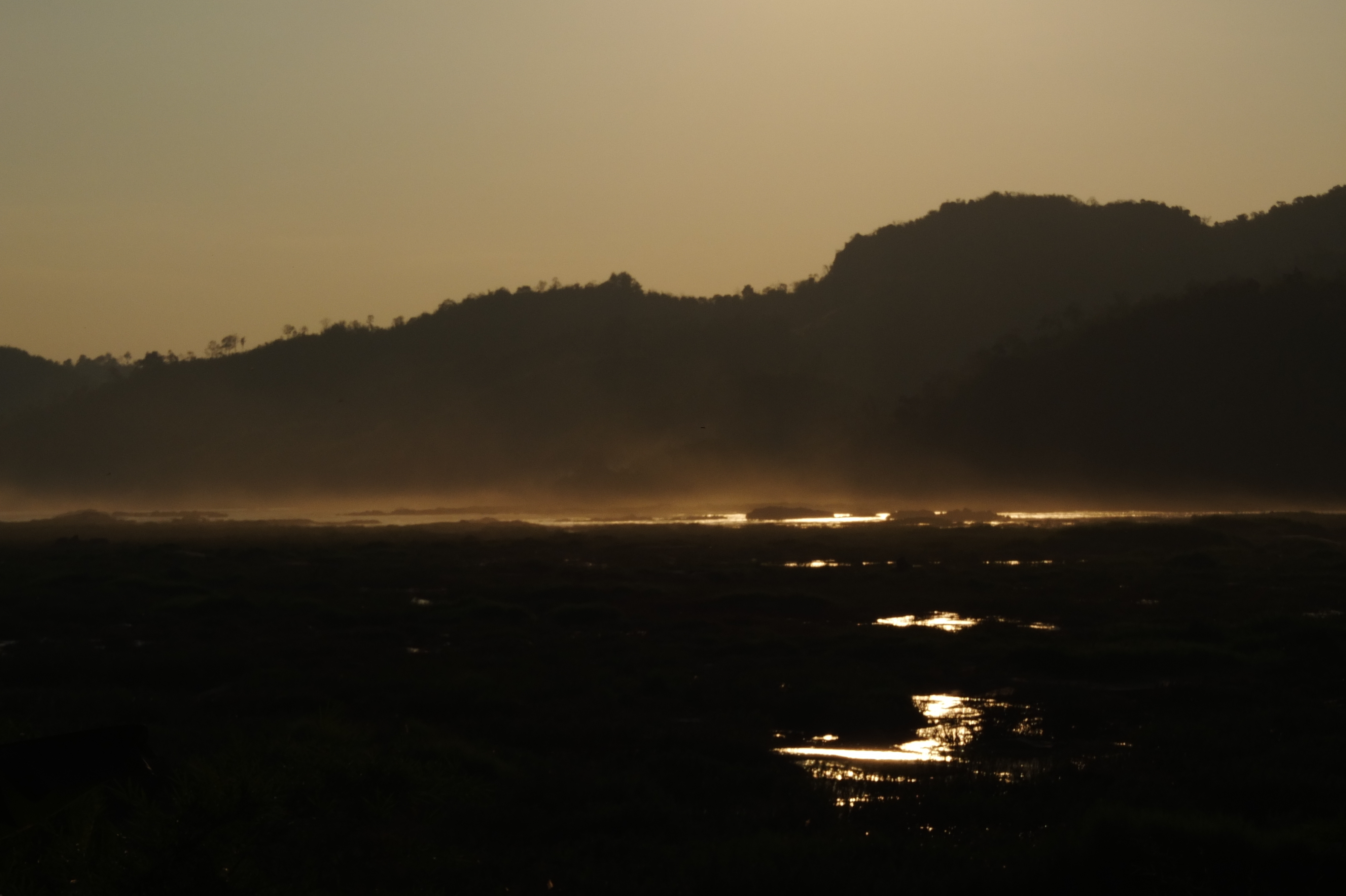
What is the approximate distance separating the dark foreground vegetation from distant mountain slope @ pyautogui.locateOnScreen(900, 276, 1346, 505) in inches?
4127

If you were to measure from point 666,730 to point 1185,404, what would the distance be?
498 ft

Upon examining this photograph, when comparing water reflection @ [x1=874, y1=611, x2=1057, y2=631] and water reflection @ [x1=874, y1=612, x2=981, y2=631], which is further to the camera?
water reflection @ [x1=874, y1=612, x2=981, y2=631]

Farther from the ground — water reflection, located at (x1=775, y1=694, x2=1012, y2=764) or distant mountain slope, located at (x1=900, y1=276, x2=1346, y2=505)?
distant mountain slope, located at (x1=900, y1=276, x2=1346, y2=505)

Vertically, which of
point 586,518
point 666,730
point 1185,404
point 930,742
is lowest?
point 930,742

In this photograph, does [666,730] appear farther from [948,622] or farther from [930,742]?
[948,622]

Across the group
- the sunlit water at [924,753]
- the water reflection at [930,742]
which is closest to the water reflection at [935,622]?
the water reflection at [930,742]

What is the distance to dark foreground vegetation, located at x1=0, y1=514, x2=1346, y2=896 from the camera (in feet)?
34.7

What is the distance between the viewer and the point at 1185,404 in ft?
515

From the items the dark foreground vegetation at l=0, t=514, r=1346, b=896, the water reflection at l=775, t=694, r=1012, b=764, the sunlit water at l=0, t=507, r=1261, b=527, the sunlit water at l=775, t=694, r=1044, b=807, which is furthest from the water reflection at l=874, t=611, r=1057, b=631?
the sunlit water at l=0, t=507, r=1261, b=527

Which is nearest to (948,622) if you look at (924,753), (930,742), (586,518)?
(930,742)

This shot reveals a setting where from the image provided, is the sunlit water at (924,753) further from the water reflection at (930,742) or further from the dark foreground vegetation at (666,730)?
the dark foreground vegetation at (666,730)

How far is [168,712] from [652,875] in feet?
43.6

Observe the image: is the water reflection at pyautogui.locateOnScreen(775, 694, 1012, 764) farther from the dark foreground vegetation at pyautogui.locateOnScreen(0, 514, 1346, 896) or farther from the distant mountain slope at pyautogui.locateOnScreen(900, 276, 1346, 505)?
the distant mountain slope at pyautogui.locateOnScreen(900, 276, 1346, 505)

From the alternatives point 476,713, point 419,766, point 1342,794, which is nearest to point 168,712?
point 476,713
